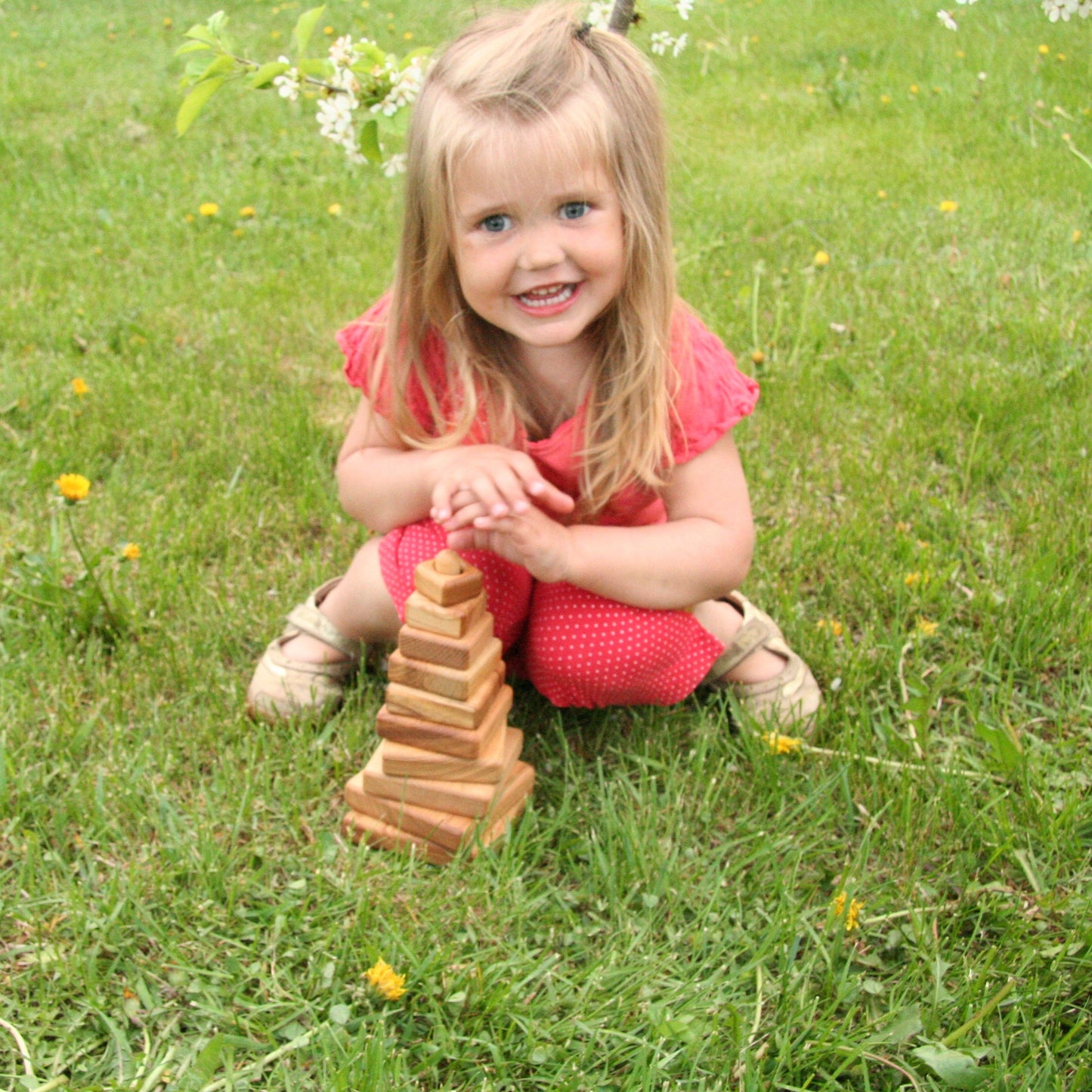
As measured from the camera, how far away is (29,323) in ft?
10.4

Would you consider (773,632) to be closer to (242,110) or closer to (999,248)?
(999,248)

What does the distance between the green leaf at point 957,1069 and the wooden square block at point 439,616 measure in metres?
0.74

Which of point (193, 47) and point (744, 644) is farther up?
point (193, 47)

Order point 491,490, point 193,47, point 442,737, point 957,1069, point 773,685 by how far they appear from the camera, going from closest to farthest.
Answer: point 957,1069
point 491,490
point 442,737
point 193,47
point 773,685

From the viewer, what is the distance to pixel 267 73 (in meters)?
1.75

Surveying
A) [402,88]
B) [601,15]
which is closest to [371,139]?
[402,88]

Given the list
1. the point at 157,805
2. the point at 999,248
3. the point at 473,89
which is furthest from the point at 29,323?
the point at 999,248

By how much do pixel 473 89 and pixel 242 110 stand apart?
4040 mm

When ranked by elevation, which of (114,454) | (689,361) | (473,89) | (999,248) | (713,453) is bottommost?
(114,454)

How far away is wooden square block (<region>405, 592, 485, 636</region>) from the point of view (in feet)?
4.96

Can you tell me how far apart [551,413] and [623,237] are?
0.32 meters

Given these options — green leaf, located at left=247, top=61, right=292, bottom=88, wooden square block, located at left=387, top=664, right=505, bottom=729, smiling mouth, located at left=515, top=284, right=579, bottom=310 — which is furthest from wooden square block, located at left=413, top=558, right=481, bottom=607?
green leaf, located at left=247, top=61, right=292, bottom=88

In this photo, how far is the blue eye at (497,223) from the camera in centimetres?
149

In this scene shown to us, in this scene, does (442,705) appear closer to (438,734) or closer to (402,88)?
(438,734)
